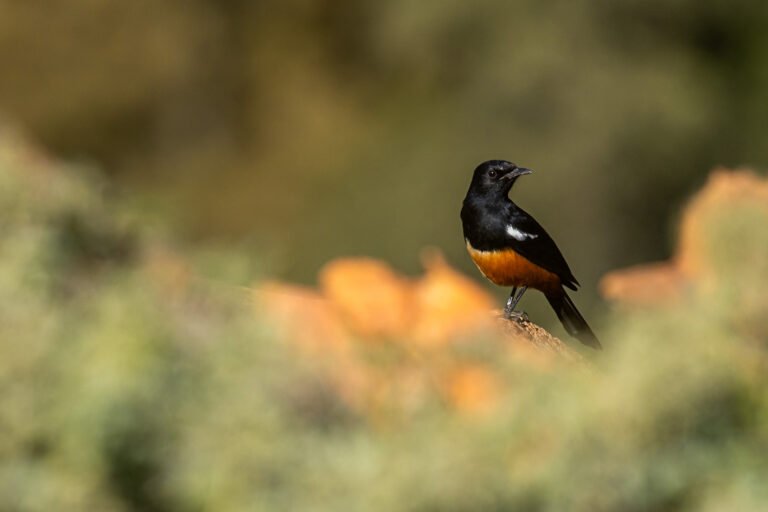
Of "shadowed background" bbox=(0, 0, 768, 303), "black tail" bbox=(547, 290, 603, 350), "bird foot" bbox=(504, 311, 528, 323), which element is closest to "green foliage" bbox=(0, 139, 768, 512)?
"bird foot" bbox=(504, 311, 528, 323)

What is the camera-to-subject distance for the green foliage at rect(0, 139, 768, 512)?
2520 mm

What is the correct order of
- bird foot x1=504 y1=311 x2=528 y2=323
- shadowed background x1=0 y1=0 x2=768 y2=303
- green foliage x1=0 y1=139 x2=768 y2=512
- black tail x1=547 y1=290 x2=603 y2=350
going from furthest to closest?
shadowed background x1=0 y1=0 x2=768 y2=303
black tail x1=547 y1=290 x2=603 y2=350
bird foot x1=504 y1=311 x2=528 y2=323
green foliage x1=0 y1=139 x2=768 y2=512

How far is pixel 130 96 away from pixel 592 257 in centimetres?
440

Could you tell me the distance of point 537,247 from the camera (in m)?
4.97

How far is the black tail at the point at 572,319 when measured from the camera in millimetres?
4884

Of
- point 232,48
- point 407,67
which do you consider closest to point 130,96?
point 232,48

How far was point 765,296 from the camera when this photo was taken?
2762 mm

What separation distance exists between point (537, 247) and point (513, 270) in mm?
132

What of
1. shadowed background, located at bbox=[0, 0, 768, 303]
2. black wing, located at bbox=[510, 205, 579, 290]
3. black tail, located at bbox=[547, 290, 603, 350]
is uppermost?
shadowed background, located at bbox=[0, 0, 768, 303]

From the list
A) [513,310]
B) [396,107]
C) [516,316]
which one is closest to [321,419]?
[516,316]

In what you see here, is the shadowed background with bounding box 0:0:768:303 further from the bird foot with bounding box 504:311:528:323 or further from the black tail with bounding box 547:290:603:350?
the bird foot with bounding box 504:311:528:323

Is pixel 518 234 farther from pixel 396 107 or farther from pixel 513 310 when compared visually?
pixel 396 107

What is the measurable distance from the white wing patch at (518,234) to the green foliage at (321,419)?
6.54 ft

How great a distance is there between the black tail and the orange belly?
9cm
